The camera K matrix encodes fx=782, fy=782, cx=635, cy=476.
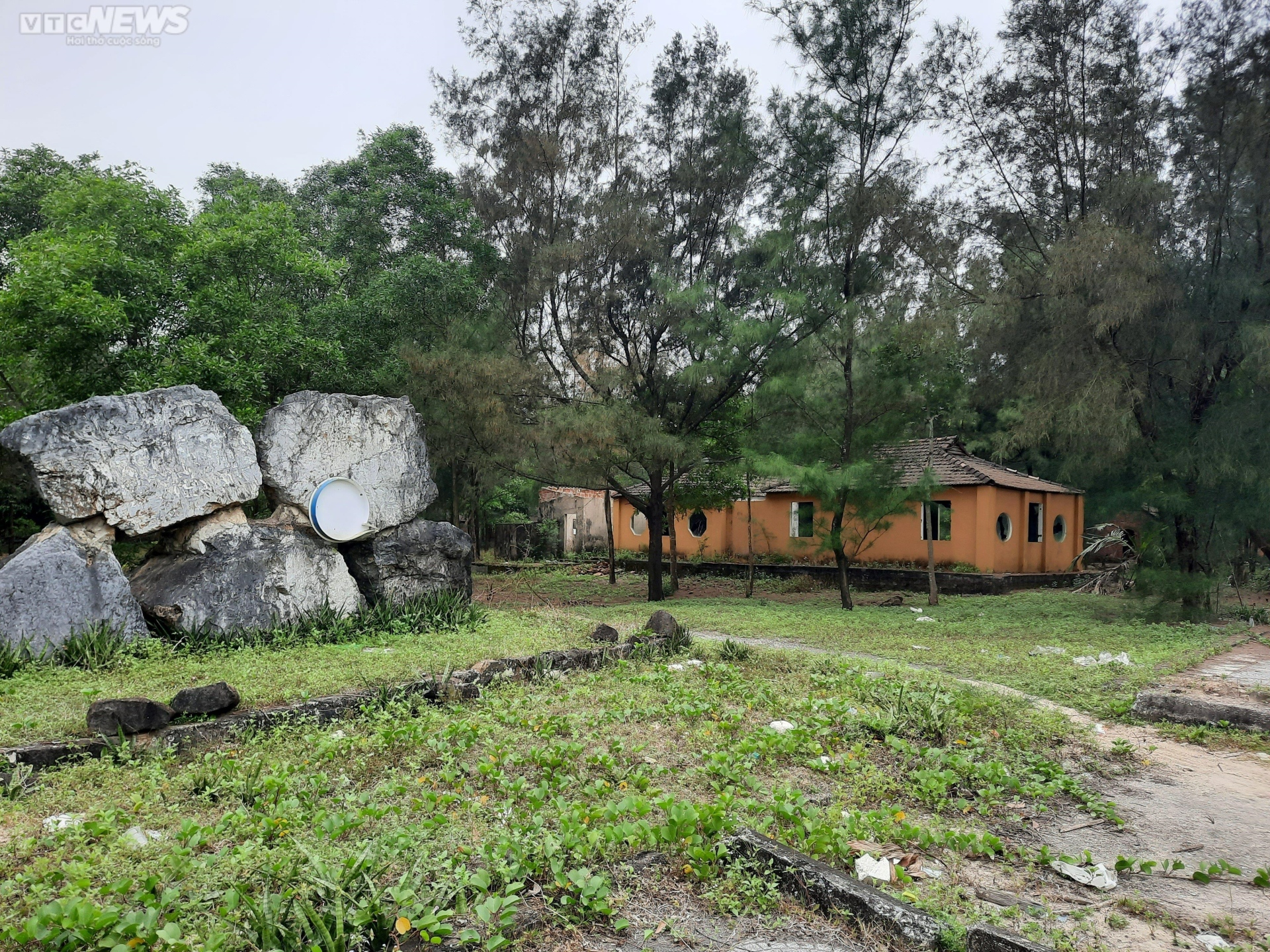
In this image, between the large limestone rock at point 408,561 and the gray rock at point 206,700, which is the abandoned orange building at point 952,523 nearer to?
the large limestone rock at point 408,561

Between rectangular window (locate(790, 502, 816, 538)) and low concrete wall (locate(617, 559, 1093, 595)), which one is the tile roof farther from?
rectangular window (locate(790, 502, 816, 538))

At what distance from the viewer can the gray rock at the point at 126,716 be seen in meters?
4.64

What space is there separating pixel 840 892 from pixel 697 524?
19962 mm

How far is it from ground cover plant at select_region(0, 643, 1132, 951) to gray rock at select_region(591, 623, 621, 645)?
2.21 m

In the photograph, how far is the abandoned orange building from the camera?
17.5m

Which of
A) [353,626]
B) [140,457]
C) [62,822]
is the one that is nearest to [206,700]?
[62,822]

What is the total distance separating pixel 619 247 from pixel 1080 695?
1023 centimetres

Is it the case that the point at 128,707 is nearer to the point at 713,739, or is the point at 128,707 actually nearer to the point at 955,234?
the point at 713,739

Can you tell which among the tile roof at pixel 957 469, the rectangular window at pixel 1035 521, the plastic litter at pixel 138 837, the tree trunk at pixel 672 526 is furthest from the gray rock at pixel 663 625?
the rectangular window at pixel 1035 521

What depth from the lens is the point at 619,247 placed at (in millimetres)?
13953

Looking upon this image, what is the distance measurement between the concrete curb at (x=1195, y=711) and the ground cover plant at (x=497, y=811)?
40.1 inches

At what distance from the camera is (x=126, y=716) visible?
470cm

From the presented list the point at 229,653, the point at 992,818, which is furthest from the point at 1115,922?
the point at 229,653

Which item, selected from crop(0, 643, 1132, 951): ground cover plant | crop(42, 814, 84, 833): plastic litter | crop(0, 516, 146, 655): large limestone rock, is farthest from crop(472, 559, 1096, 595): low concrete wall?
crop(42, 814, 84, 833): plastic litter
